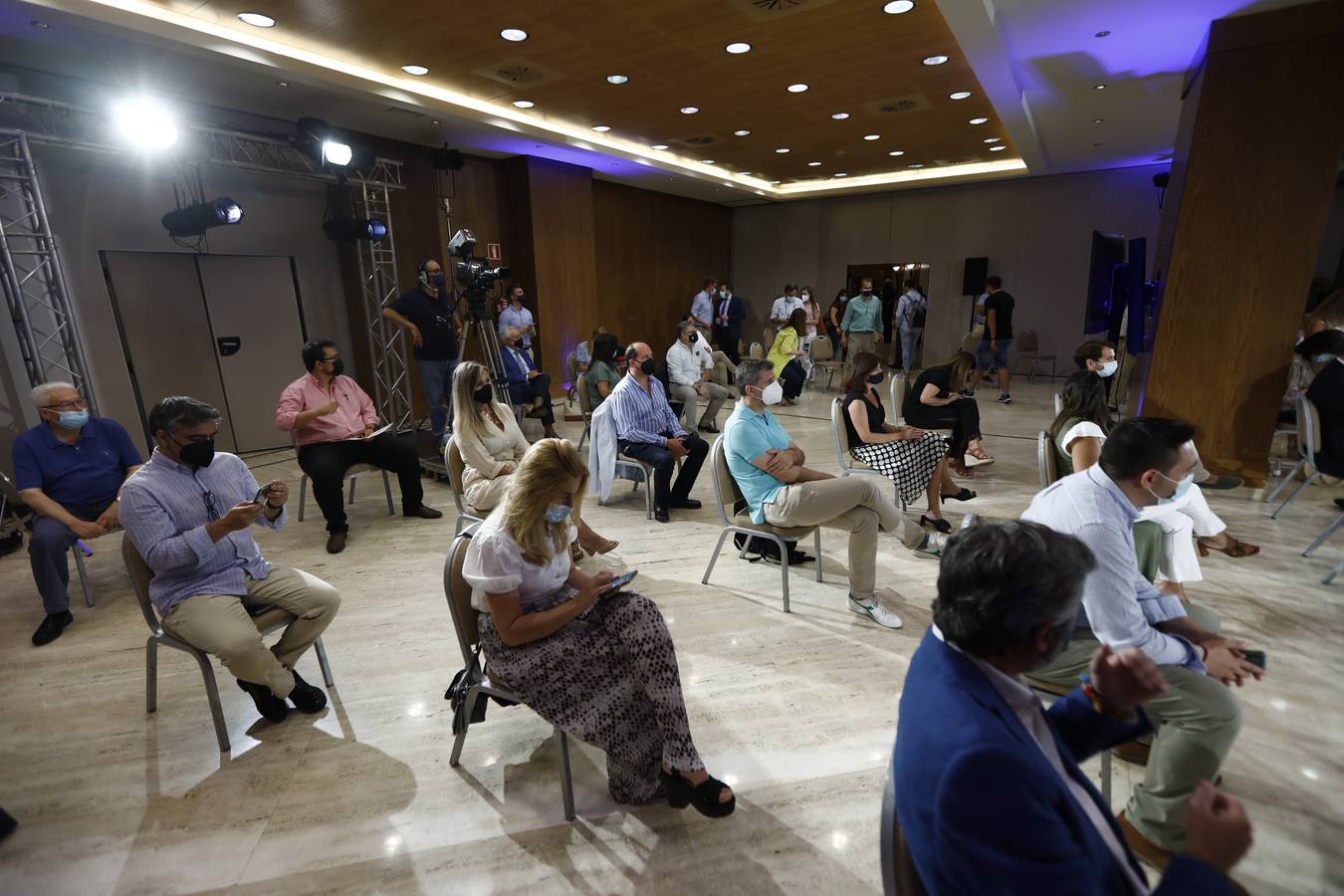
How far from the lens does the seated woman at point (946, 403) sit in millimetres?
4691

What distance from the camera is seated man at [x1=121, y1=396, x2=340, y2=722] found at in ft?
7.00

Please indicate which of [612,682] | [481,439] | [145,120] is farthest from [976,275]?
[612,682]

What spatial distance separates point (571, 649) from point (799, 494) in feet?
4.79

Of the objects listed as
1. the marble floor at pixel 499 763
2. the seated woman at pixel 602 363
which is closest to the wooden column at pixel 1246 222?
the marble floor at pixel 499 763

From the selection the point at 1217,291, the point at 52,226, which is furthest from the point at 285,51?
the point at 1217,291

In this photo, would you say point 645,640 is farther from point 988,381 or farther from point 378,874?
point 988,381

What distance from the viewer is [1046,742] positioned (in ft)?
3.38

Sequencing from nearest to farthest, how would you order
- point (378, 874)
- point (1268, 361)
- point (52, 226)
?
point (378, 874) → point (1268, 361) → point (52, 226)

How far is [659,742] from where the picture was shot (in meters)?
1.91

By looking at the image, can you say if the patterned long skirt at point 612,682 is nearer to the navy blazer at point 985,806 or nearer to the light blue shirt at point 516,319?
the navy blazer at point 985,806

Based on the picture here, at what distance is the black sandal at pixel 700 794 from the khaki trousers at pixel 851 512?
1.41 meters

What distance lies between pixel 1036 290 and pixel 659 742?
11.8m

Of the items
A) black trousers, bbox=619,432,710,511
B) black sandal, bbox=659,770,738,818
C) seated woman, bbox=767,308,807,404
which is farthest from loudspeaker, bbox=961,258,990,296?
black sandal, bbox=659,770,738,818

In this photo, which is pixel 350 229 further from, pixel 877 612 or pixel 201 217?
pixel 877 612
